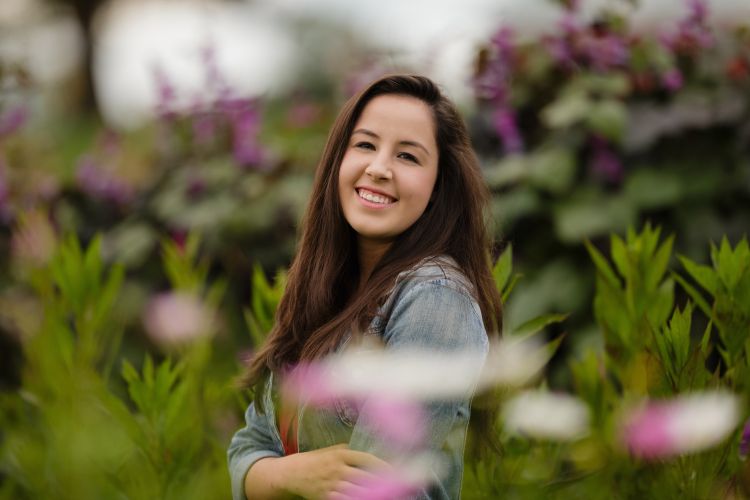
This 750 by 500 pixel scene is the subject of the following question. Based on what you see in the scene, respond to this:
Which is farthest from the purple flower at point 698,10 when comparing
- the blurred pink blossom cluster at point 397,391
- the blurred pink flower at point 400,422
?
the blurred pink flower at point 400,422

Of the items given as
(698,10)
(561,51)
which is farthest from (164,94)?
(698,10)

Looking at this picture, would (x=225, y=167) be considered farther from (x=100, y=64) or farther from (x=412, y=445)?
(x=100, y=64)

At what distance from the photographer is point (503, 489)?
1546mm

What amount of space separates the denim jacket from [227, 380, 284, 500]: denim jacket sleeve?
25 mm

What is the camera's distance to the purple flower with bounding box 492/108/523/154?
292 cm

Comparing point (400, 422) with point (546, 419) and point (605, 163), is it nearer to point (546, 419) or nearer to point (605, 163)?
point (546, 419)

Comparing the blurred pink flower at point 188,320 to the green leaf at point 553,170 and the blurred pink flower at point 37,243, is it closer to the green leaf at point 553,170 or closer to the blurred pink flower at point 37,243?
the blurred pink flower at point 37,243

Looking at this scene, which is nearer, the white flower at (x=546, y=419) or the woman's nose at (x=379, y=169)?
the woman's nose at (x=379, y=169)

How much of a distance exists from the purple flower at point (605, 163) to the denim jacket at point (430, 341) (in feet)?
6.02

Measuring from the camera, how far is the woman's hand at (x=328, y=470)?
1079mm

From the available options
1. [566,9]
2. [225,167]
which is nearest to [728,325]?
[566,9]

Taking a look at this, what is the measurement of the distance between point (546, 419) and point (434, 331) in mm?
699

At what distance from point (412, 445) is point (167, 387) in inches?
26.4

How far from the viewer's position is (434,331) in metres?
1.10
